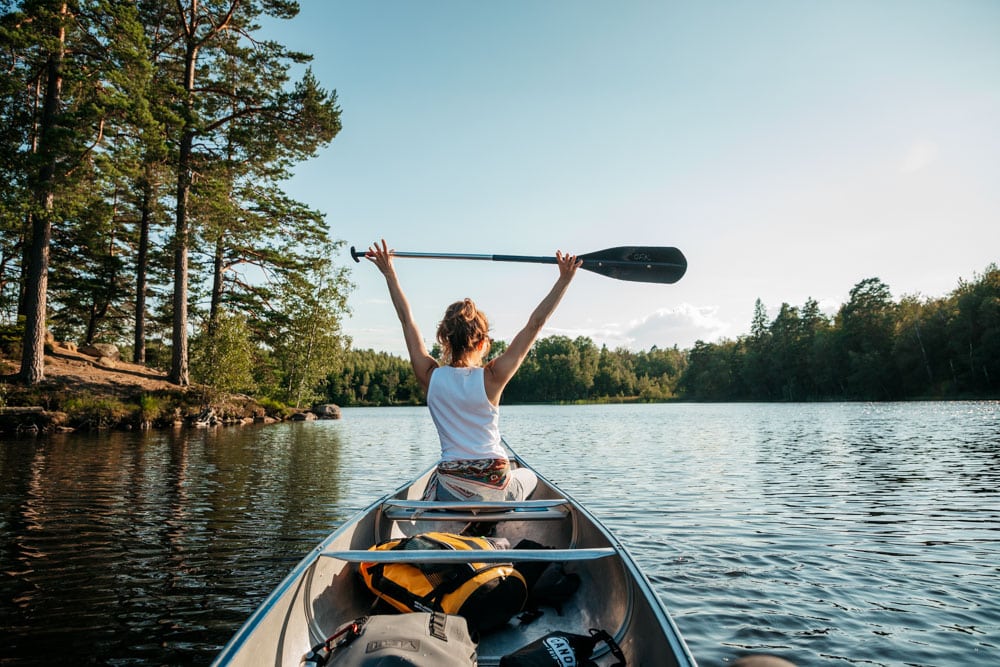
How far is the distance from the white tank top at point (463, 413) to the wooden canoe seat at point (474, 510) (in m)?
0.30

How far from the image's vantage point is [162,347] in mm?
33656

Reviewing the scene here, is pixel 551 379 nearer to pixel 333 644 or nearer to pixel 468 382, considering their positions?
pixel 468 382

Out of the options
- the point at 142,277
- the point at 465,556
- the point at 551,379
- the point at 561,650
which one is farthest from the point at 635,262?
the point at 551,379

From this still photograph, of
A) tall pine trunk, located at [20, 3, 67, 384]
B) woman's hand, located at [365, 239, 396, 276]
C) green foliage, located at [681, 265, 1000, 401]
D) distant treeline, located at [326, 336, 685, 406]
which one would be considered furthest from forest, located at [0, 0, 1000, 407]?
distant treeline, located at [326, 336, 685, 406]

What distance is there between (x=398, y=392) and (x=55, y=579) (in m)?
95.2

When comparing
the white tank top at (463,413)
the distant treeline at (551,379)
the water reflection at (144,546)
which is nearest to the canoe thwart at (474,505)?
the white tank top at (463,413)

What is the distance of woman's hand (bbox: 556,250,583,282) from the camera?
3650mm

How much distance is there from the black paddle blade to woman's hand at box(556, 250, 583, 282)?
67.8 inches

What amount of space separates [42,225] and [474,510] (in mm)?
19922

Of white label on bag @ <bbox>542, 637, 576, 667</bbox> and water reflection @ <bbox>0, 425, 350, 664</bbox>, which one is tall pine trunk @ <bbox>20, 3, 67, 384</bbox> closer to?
water reflection @ <bbox>0, 425, 350, 664</bbox>

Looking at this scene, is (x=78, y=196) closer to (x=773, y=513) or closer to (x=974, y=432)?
(x=773, y=513)

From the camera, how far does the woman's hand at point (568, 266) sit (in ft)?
12.0

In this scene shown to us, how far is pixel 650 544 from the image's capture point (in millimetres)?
5805

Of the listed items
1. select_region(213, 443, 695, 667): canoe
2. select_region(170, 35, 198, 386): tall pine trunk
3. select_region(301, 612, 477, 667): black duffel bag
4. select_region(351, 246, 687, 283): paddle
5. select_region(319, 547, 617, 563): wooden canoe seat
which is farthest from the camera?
select_region(170, 35, 198, 386): tall pine trunk
